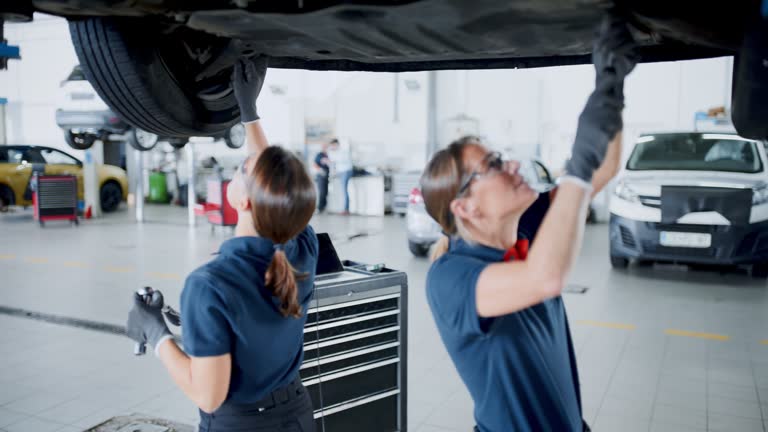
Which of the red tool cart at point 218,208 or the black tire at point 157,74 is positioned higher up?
the black tire at point 157,74

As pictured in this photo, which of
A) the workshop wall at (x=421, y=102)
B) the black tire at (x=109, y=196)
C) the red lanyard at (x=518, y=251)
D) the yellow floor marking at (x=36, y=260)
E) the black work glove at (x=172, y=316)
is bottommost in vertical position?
the yellow floor marking at (x=36, y=260)

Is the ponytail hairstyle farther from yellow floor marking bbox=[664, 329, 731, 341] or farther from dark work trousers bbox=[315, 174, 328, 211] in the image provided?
dark work trousers bbox=[315, 174, 328, 211]

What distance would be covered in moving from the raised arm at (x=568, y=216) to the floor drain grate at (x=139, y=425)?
197cm

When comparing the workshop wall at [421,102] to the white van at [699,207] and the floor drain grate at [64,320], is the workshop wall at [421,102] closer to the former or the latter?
Result: the white van at [699,207]

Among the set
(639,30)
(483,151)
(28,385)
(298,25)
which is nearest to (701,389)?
(639,30)

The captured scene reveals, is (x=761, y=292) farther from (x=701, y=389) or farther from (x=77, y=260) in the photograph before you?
(x=77, y=260)

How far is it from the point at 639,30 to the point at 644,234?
4.37 metres

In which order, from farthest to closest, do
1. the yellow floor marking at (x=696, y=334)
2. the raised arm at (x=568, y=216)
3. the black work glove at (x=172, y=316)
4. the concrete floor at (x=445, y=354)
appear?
the yellow floor marking at (x=696, y=334)
the concrete floor at (x=445, y=354)
the black work glove at (x=172, y=316)
the raised arm at (x=568, y=216)

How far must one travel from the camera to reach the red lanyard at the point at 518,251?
51.7 inches

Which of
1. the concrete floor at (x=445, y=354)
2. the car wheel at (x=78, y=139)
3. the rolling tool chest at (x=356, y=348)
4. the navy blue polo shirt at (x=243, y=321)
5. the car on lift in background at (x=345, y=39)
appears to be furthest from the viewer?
the car wheel at (x=78, y=139)

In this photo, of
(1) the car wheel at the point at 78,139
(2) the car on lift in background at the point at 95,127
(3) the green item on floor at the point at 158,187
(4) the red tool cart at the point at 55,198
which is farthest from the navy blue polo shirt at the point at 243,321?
(3) the green item on floor at the point at 158,187

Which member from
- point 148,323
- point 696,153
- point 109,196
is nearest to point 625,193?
point 696,153

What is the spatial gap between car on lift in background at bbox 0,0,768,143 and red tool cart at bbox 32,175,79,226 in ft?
26.7

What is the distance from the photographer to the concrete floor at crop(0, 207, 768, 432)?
113 inches
